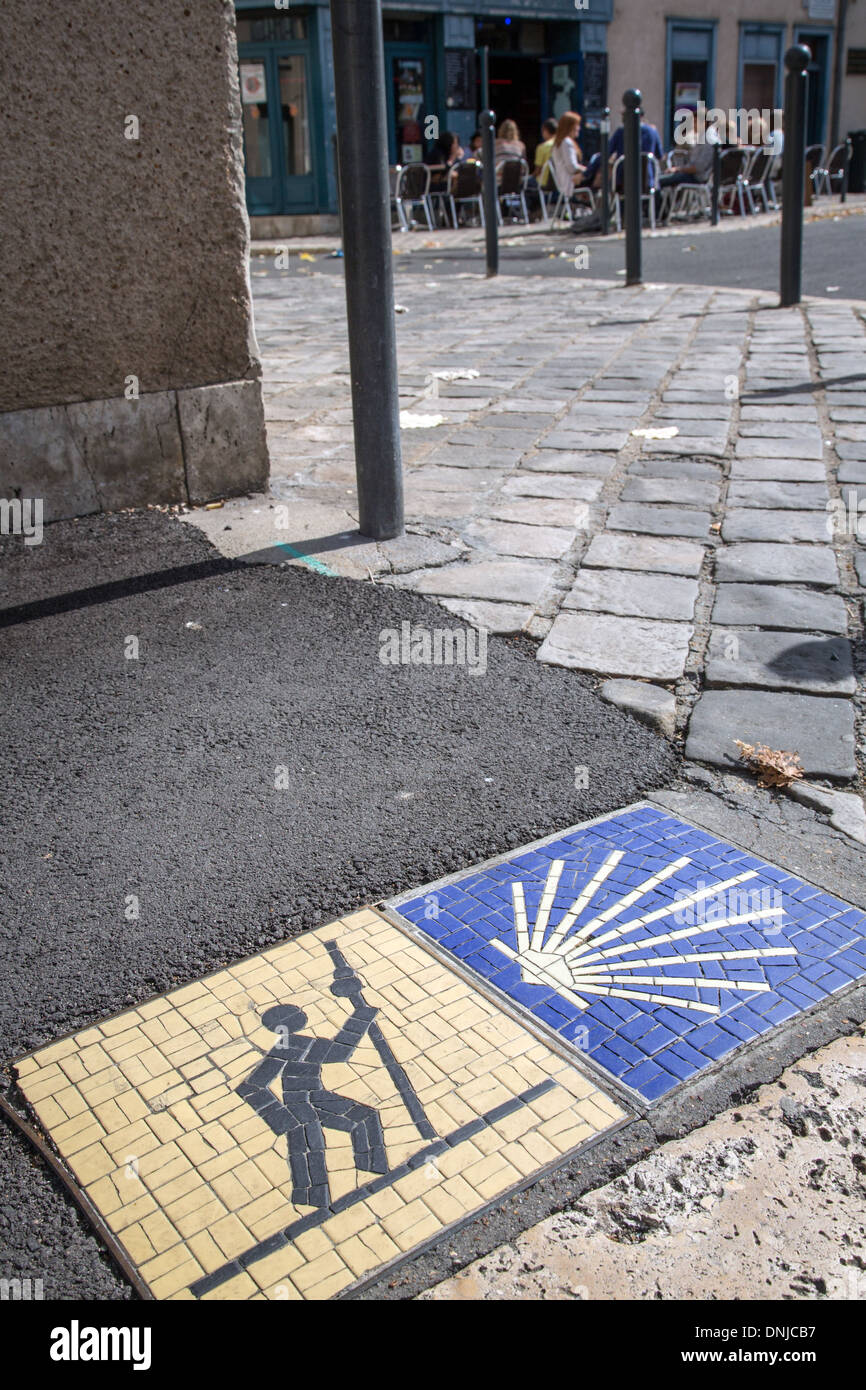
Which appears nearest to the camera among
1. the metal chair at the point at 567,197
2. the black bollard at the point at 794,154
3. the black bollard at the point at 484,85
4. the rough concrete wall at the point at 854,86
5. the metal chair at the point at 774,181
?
the black bollard at the point at 794,154

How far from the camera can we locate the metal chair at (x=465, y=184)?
17.9 meters

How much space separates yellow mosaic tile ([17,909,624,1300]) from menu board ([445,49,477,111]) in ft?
70.3

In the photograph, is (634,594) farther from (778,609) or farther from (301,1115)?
(301,1115)

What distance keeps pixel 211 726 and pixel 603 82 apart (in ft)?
75.3

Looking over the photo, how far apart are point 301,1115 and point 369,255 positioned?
302 cm

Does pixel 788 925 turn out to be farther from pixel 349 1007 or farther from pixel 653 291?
pixel 653 291

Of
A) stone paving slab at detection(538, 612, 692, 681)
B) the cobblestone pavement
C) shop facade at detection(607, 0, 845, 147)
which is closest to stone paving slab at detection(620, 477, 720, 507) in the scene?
→ the cobblestone pavement

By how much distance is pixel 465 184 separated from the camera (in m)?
18.4

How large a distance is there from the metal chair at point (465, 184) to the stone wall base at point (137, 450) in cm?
1462

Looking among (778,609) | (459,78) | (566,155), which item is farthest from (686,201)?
(778,609)

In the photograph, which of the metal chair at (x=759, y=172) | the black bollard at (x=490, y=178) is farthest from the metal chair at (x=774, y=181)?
the black bollard at (x=490, y=178)

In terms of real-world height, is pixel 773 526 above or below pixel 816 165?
below

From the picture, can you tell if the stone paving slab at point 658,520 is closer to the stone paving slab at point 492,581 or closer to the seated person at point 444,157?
the stone paving slab at point 492,581
